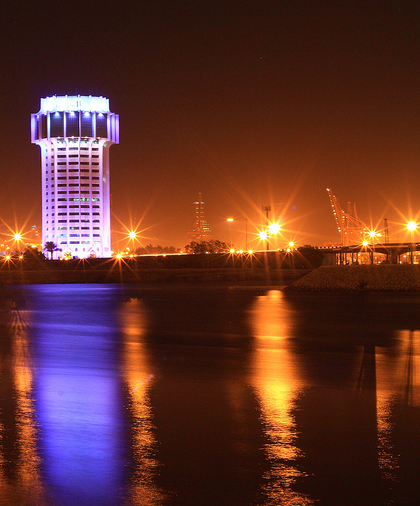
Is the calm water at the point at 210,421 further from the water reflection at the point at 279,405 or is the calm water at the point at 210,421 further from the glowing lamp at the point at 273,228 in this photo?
the glowing lamp at the point at 273,228

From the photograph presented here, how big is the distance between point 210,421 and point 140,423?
91cm

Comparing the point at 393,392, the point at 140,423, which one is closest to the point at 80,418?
the point at 140,423

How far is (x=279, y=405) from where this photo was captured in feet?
30.3

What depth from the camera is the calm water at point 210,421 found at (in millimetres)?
5980

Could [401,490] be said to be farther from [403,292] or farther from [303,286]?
[303,286]

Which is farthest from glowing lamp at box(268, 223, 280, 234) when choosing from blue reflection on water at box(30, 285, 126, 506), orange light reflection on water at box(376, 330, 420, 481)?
orange light reflection on water at box(376, 330, 420, 481)

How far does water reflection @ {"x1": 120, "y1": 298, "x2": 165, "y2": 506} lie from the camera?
5887 mm

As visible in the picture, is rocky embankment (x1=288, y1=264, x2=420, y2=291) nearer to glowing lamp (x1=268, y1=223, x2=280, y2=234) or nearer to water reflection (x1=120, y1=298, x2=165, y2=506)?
water reflection (x1=120, y1=298, x2=165, y2=506)

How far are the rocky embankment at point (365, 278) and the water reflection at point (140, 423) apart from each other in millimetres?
29291

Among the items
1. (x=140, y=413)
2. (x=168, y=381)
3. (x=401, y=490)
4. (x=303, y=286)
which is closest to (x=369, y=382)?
(x=168, y=381)

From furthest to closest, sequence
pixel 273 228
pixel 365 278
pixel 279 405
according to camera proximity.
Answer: pixel 273 228 → pixel 365 278 → pixel 279 405

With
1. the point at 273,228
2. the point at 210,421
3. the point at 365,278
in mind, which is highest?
the point at 273,228

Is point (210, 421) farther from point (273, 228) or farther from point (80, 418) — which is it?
point (273, 228)


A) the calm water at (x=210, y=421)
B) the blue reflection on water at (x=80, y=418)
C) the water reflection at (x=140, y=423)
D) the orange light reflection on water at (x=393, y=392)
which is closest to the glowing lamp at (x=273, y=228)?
the calm water at (x=210, y=421)
